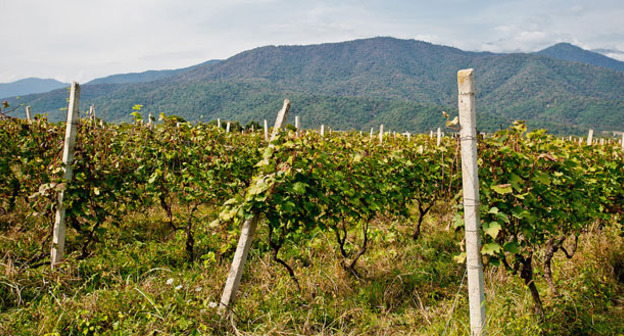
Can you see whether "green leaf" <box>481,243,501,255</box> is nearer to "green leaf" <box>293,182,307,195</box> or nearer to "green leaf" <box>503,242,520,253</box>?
"green leaf" <box>503,242,520,253</box>

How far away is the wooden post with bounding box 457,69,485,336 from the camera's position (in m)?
2.23

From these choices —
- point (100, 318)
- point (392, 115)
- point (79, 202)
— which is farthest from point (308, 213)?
point (392, 115)

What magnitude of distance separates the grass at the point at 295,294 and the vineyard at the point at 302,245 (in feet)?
0.06

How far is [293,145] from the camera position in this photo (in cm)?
267

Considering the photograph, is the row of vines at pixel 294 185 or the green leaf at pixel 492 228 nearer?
the green leaf at pixel 492 228

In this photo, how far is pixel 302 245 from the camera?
4402 mm

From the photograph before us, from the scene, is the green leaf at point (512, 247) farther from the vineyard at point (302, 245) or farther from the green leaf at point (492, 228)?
the green leaf at point (492, 228)

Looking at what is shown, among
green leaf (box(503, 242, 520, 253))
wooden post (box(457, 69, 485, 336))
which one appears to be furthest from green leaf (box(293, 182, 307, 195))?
green leaf (box(503, 242, 520, 253))

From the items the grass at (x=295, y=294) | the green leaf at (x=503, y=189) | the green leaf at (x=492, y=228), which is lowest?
the grass at (x=295, y=294)

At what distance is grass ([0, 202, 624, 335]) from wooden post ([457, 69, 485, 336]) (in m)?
0.19

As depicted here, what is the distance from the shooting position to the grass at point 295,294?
2.76 meters

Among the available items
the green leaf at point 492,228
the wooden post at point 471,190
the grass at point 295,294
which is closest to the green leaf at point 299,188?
the grass at point 295,294

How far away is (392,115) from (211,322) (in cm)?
14200

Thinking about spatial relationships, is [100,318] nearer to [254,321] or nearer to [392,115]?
[254,321]
